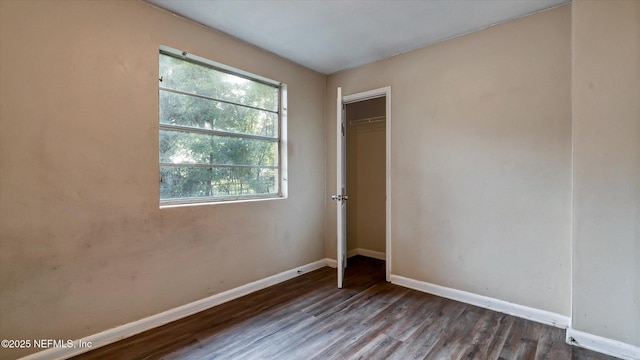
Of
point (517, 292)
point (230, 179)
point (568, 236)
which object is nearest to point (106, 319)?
point (230, 179)

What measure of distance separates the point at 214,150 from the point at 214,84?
639 millimetres

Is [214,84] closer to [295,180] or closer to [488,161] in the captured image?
[295,180]

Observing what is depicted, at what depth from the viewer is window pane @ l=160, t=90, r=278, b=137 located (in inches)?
97.3

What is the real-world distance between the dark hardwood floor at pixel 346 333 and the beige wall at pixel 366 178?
153cm

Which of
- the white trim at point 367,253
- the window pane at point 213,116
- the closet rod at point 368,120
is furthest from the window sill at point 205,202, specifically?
the closet rod at point 368,120

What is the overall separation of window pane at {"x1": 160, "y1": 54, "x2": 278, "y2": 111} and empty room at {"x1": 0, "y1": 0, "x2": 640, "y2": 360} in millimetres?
18

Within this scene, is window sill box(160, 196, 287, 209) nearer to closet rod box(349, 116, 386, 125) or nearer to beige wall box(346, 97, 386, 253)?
beige wall box(346, 97, 386, 253)

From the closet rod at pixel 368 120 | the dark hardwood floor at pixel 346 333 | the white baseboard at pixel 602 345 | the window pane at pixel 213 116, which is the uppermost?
the closet rod at pixel 368 120

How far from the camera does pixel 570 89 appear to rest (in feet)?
7.41

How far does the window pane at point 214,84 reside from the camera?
8.14 feet

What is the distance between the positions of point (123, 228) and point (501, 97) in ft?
10.9

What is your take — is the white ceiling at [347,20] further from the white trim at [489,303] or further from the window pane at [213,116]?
the white trim at [489,303]

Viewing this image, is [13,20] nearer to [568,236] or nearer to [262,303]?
[262,303]

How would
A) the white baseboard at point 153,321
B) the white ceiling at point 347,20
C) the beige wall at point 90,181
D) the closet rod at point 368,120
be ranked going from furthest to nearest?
the closet rod at point 368,120
the white ceiling at point 347,20
the white baseboard at point 153,321
the beige wall at point 90,181
